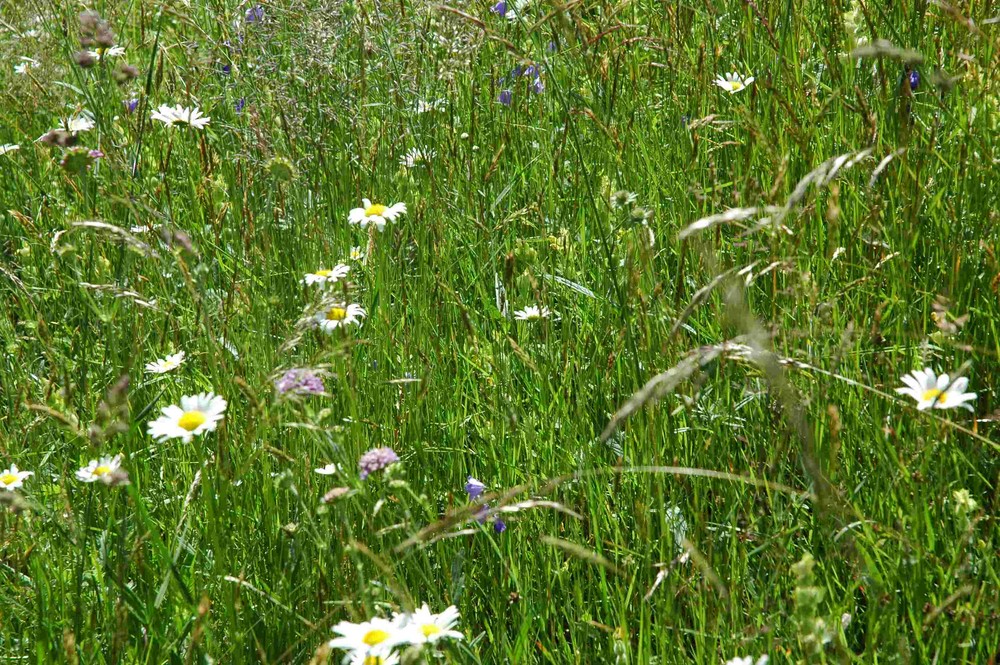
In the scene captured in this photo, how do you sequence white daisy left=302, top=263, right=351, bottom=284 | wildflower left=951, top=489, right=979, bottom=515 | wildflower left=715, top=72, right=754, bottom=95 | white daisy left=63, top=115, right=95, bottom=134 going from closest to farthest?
1. wildflower left=951, top=489, right=979, bottom=515
2. white daisy left=302, top=263, right=351, bottom=284
3. wildflower left=715, top=72, right=754, bottom=95
4. white daisy left=63, top=115, right=95, bottom=134

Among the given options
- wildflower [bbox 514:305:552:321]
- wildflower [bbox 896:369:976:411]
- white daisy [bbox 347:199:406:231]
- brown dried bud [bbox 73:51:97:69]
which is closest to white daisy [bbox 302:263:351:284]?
white daisy [bbox 347:199:406:231]

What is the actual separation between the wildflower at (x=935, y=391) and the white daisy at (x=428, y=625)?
25.3 inches

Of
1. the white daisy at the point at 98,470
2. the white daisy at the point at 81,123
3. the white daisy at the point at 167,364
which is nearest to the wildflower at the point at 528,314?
the white daisy at the point at 167,364

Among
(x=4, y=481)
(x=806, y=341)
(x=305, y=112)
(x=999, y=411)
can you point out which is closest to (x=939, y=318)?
(x=999, y=411)

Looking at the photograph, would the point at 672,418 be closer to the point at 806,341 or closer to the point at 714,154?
the point at 806,341

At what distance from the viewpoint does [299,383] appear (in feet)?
4.22

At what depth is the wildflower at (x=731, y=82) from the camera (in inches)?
94.9

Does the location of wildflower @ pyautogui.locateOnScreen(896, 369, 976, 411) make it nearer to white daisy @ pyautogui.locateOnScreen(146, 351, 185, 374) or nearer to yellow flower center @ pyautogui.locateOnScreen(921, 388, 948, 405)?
yellow flower center @ pyautogui.locateOnScreen(921, 388, 948, 405)

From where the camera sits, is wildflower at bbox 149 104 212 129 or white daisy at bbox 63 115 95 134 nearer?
wildflower at bbox 149 104 212 129

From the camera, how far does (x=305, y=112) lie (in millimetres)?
2527

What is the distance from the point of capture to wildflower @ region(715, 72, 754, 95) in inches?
94.9

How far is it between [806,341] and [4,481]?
138cm

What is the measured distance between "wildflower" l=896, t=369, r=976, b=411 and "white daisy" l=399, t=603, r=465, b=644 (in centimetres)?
64

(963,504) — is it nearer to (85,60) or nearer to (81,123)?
(85,60)
